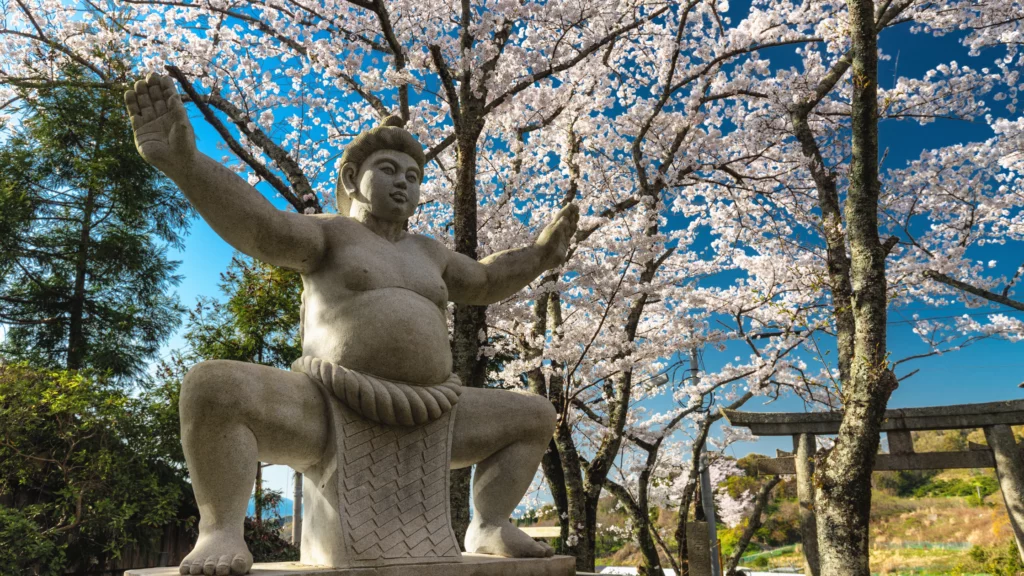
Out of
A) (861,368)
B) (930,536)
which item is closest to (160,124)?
(861,368)

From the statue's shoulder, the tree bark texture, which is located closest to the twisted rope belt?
the statue's shoulder

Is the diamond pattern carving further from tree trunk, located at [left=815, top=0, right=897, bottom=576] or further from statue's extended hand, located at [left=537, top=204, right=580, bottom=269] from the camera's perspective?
tree trunk, located at [left=815, top=0, right=897, bottom=576]

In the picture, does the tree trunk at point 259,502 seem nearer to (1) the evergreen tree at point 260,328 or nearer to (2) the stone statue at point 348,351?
(1) the evergreen tree at point 260,328

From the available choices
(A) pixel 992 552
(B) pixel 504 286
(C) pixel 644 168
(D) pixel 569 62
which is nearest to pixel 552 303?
(C) pixel 644 168

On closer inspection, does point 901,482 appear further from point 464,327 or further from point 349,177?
point 349,177

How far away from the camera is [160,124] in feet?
7.52

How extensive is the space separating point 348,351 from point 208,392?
513mm

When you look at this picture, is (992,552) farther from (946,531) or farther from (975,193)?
(975,193)

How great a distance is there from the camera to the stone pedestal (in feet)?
7.60

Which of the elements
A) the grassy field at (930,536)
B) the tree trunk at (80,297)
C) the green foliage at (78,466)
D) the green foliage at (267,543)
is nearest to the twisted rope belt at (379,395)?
the green foliage at (78,466)

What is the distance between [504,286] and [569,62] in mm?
4558

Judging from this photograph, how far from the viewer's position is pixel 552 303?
8984 millimetres

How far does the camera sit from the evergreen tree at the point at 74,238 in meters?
10.6

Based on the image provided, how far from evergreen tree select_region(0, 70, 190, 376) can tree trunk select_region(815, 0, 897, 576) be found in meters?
10.3
